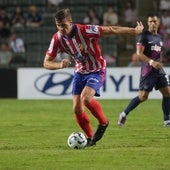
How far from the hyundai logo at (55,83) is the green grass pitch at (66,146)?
11.7 ft

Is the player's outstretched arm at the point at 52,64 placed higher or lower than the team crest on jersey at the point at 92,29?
lower

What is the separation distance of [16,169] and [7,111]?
370 inches

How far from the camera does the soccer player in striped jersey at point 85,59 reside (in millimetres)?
10617

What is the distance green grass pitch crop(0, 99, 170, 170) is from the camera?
9.05 meters

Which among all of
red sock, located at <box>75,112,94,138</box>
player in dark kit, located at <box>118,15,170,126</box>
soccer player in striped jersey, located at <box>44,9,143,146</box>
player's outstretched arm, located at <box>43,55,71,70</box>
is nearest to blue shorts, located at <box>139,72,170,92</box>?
player in dark kit, located at <box>118,15,170,126</box>

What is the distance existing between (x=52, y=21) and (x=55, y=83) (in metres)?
5.12

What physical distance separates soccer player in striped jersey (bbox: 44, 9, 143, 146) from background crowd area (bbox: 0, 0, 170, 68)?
13.0 m

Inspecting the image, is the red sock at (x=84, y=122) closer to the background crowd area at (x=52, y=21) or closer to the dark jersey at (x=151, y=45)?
the dark jersey at (x=151, y=45)

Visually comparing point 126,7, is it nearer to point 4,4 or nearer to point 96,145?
point 4,4

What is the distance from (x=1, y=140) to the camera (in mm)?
11781

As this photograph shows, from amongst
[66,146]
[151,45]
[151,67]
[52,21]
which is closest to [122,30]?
[66,146]

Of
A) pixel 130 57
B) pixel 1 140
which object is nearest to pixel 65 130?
pixel 1 140

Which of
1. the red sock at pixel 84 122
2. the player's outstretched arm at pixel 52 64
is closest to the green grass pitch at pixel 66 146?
the red sock at pixel 84 122

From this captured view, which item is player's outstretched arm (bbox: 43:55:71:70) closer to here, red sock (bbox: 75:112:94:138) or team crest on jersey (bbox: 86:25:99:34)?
team crest on jersey (bbox: 86:25:99:34)
